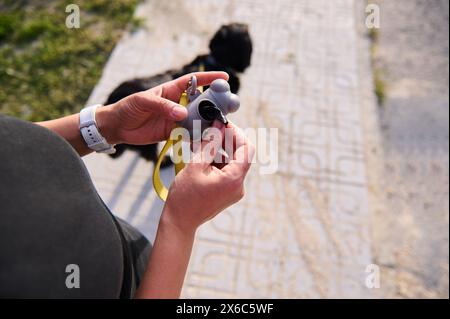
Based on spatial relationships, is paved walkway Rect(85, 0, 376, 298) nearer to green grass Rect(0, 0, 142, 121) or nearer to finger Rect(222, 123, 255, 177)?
green grass Rect(0, 0, 142, 121)

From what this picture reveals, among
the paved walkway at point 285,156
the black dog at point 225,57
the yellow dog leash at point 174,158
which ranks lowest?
the paved walkway at point 285,156

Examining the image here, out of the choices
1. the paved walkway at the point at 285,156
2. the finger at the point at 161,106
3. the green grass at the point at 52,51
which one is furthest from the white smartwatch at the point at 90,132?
the green grass at the point at 52,51

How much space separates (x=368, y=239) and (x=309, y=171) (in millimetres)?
830

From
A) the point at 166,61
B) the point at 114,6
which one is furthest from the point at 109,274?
the point at 114,6

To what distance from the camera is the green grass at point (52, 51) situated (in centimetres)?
391

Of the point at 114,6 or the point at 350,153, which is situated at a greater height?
the point at 114,6

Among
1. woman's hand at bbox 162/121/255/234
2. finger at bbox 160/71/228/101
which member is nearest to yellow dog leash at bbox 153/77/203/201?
finger at bbox 160/71/228/101

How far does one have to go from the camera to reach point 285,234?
323cm

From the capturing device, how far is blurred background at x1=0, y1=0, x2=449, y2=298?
3.08m

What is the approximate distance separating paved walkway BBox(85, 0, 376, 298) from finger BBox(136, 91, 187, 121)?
1796 mm

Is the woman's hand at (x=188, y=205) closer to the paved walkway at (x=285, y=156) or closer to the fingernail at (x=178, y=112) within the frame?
the fingernail at (x=178, y=112)

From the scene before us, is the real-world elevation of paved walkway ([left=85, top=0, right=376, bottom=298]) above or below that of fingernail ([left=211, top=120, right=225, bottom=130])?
below

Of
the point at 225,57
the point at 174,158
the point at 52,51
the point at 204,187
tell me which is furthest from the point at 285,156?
the point at 52,51
